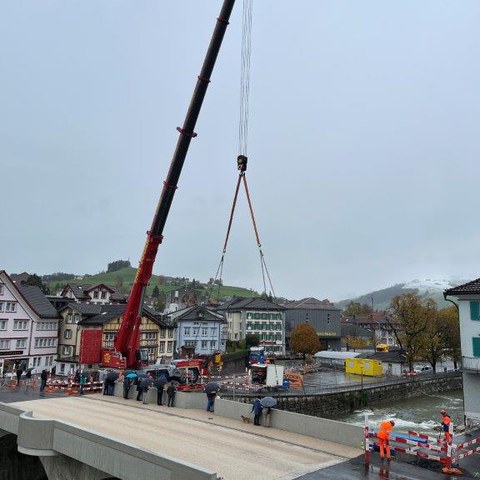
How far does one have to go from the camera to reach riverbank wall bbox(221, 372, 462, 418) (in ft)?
130

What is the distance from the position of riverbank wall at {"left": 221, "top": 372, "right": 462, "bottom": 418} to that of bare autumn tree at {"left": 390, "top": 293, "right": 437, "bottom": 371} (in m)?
4.07

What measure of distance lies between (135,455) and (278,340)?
2997 inches

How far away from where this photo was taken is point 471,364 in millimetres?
25875

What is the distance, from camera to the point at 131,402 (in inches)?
956

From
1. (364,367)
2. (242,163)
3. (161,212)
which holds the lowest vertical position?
(364,367)

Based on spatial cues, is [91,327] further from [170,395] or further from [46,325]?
[170,395]

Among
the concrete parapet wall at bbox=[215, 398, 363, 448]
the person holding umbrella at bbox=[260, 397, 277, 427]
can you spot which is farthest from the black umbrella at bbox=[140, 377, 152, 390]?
the person holding umbrella at bbox=[260, 397, 277, 427]

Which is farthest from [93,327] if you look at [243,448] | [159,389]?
[243,448]

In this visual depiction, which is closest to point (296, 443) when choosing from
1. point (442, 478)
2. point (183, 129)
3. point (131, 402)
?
point (442, 478)

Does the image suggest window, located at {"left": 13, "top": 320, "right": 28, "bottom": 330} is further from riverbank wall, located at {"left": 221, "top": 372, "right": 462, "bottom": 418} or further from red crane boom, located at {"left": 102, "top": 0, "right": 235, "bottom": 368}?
riverbank wall, located at {"left": 221, "top": 372, "right": 462, "bottom": 418}

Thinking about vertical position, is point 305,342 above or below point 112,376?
below

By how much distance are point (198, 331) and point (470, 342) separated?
50.7m

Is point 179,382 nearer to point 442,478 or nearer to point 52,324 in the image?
point 442,478

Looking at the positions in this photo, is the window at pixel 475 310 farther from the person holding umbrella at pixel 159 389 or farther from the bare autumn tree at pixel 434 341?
the bare autumn tree at pixel 434 341
